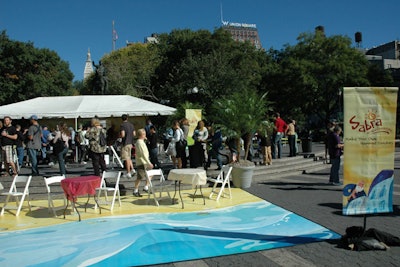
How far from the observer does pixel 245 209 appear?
25.8 feet

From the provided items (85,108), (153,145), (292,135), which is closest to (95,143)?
(153,145)

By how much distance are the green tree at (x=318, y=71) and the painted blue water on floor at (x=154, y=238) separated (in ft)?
91.8

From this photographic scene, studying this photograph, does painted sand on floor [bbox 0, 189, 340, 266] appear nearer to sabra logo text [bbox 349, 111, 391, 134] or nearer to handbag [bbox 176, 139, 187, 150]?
sabra logo text [bbox 349, 111, 391, 134]

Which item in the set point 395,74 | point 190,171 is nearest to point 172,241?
point 190,171

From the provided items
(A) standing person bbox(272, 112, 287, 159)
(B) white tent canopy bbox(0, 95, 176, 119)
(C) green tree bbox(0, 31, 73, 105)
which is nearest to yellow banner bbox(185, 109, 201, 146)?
(B) white tent canopy bbox(0, 95, 176, 119)

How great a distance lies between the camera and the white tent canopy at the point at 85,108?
15.9m

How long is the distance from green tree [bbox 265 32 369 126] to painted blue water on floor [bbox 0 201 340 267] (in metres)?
28.0

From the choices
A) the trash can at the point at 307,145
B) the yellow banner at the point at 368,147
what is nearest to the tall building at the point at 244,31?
the trash can at the point at 307,145

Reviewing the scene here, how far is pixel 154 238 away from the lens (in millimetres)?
5906

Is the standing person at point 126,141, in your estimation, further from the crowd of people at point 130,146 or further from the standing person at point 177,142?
the standing person at point 177,142

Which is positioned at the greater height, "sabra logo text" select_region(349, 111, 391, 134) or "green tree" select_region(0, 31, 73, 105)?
"green tree" select_region(0, 31, 73, 105)

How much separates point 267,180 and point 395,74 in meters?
49.8

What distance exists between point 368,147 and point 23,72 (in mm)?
39307

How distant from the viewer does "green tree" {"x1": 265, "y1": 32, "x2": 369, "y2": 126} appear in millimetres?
33000
